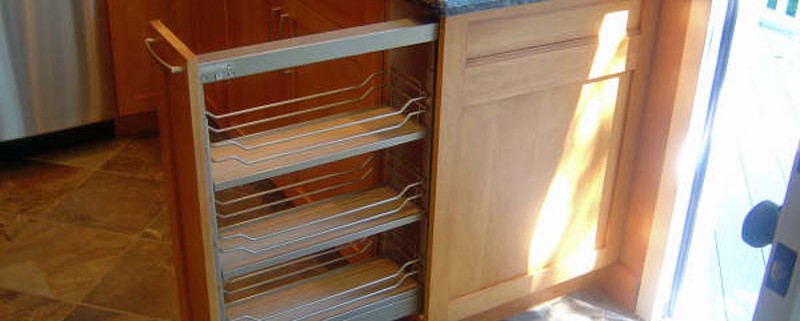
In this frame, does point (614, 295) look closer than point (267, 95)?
Yes

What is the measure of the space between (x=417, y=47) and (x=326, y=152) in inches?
11.5

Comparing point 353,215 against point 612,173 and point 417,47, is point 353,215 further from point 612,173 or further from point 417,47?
point 612,173

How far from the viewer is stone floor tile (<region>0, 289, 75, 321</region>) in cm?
232

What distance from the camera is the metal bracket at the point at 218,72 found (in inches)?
62.1

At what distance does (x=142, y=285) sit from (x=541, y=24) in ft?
4.15

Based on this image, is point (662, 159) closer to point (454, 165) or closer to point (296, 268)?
point (454, 165)

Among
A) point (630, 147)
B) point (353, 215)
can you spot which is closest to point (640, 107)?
point (630, 147)

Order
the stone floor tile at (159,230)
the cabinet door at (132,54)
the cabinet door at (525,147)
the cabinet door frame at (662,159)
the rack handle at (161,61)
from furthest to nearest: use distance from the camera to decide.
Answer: the cabinet door at (132,54), the stone floor tile at (159,230), the cabinet door frame at (662,159), the cabinet door at (525,147), the rack handle at (161,61)

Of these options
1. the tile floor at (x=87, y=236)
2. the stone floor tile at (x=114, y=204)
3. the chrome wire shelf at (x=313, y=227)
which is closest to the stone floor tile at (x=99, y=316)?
the tile floor at (x=87, y=236)

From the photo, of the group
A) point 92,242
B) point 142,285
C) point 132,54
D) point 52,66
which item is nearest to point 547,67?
point 142,285

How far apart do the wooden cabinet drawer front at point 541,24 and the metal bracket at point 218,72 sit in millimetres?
493

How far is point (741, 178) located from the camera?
2326mm

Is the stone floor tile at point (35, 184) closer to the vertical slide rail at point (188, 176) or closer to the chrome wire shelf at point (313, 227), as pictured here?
the vertical slide rail at point (188, 176)

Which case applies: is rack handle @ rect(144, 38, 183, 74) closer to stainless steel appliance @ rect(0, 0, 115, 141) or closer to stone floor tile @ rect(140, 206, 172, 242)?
stone floor tile @ rect(140, 206, 172, 242)
